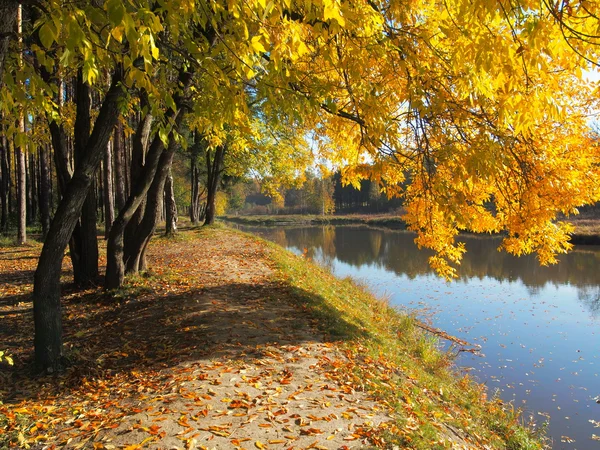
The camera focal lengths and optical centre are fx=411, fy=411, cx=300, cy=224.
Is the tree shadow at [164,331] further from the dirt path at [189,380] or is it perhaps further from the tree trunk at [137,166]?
the tree trunk at [137,166]

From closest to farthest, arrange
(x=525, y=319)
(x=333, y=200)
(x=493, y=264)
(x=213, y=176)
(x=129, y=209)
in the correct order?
(x=129, y=209) → (x=525, y=319) → (x=213, y=176) → (x=493, y=264) → (x=333, y=200)

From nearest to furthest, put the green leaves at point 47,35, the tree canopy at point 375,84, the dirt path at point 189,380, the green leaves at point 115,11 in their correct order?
the green leaves at point 115,11 < the green leaves at point 47,35 < the tree canopy at point 375,84 < the dirt path at point 189,380

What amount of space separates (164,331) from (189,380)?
6.18 ft

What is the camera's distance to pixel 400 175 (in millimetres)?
7469

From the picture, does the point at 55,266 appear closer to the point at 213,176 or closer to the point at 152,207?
the point at 152,207

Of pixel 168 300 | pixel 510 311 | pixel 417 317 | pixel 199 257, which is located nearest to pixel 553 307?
pixel 510 311

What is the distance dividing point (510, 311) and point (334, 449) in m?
12.1

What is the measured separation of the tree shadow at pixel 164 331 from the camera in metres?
5.10

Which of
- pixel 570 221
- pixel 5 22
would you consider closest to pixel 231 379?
pixel 5 22

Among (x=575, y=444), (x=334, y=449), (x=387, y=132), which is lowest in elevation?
(x=575, y=444)

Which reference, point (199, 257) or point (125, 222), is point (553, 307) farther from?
point (125, 222)

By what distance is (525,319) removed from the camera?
1277cm

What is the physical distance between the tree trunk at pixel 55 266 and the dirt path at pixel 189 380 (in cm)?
31

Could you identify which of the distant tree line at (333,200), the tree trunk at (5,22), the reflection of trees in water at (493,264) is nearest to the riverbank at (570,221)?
the reflection of trees in water at (493,264)
